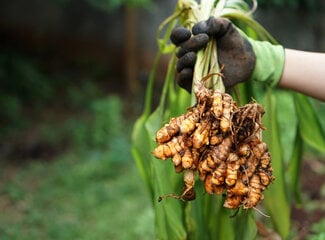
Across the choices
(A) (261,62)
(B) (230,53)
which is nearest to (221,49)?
(B) (230,53)

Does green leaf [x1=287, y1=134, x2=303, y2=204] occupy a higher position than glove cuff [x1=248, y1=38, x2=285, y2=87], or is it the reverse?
glove cuff [x1=248, y1=38, x2=285, y2=87]

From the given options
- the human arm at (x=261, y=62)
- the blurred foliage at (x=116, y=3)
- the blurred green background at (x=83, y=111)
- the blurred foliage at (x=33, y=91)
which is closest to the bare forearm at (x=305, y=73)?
the human arm at (x=261, y=62)

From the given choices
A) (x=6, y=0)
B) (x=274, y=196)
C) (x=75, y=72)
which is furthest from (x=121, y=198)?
(x=6, y=0)

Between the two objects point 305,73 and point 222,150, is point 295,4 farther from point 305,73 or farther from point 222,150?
point 222,150

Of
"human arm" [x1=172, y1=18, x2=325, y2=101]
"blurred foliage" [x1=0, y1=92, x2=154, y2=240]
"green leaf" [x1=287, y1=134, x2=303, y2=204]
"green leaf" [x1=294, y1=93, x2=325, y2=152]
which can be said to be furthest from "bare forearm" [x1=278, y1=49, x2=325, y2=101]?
"blurred foliage" [x1=0, y1=92, x2=154, y2=240]

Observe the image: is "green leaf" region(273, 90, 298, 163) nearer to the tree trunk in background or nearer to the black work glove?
the black work glove

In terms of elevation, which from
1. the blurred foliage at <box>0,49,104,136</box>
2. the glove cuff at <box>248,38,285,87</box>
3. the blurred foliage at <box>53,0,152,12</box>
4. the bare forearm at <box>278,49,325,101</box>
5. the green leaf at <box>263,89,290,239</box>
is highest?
the blurred foliage at <box>53,0,152,12</box>

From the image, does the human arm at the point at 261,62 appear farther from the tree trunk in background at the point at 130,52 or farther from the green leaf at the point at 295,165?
the tree trunk in background at the point at 130,52
